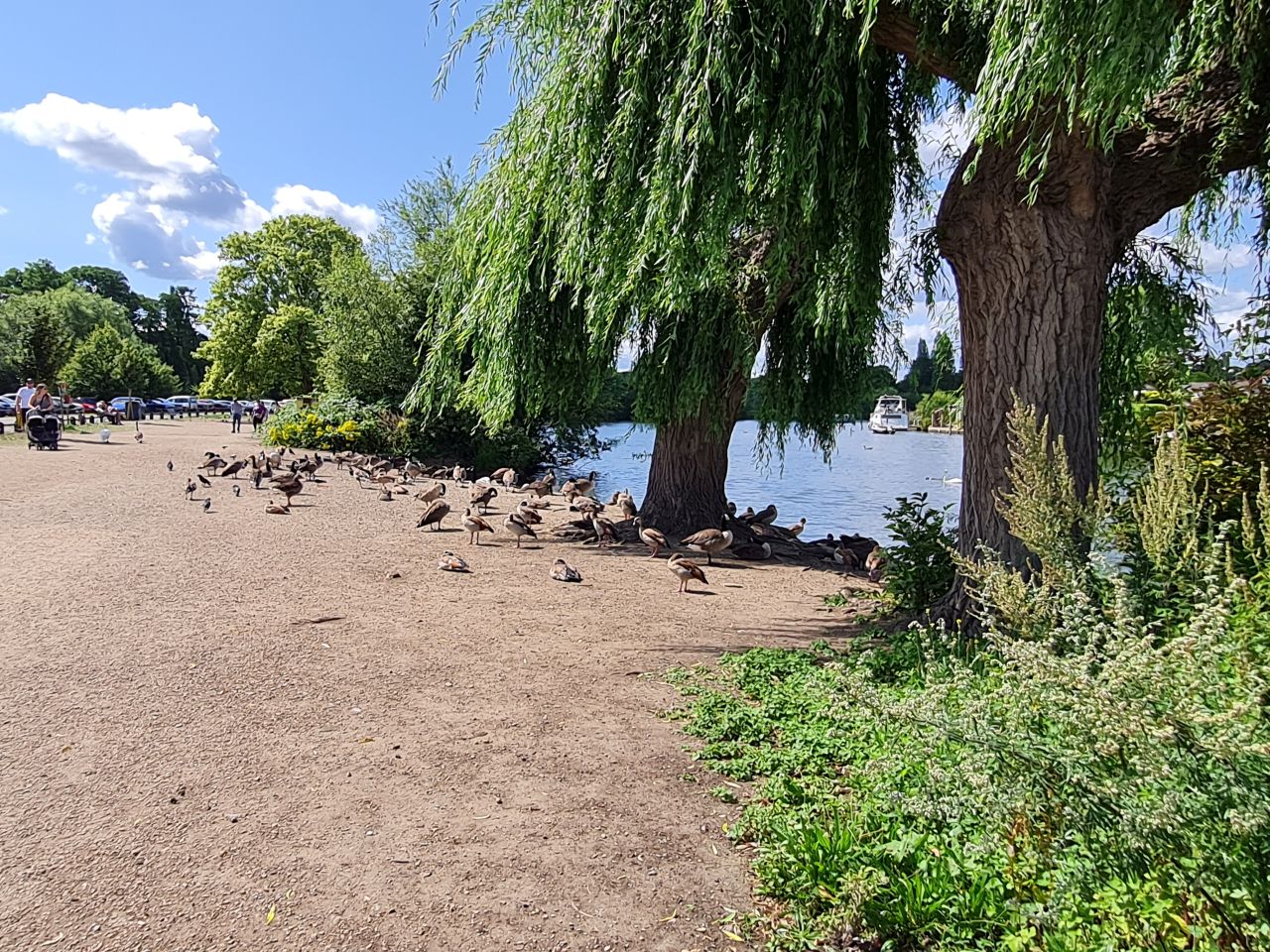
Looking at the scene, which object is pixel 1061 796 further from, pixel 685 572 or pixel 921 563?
pixel 685 572

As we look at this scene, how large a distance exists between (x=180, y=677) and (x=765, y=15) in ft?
18.9

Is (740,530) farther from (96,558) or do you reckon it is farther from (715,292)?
(96,558)

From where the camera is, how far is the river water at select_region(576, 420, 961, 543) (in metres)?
16.8

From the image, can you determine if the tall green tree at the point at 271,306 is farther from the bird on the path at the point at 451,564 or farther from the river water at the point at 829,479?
the bird on the path at the point at 451,564

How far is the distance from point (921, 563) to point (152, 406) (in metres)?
61.4

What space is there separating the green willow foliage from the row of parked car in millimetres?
33851

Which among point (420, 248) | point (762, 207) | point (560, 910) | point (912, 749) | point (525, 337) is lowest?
point (560, 910)

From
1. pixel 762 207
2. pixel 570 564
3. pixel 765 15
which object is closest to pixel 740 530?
pixel 570 564

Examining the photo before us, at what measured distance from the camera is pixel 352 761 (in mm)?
4074

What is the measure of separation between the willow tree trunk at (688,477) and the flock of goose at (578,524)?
284 millimetres

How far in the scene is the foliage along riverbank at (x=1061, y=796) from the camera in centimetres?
207

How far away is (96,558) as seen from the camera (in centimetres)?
868

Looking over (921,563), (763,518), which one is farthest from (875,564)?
(763,518)

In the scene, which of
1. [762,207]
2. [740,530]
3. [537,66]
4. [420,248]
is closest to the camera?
[762,207]
